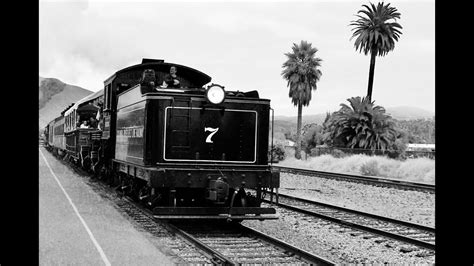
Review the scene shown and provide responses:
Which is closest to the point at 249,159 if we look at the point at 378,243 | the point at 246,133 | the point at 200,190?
the point at 246,133

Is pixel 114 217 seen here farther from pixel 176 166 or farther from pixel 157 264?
pixel 157 264

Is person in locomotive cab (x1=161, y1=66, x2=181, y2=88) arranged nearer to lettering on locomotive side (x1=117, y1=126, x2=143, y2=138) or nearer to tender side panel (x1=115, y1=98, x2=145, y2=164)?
tender side panel (x1=115, y1=98, x2=145, y2=164)

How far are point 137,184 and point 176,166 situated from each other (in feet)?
8.25

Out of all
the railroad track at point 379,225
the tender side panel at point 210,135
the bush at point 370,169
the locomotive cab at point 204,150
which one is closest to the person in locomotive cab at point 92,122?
the railroad track at point 379,225

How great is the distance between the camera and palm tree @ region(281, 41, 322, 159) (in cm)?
4788

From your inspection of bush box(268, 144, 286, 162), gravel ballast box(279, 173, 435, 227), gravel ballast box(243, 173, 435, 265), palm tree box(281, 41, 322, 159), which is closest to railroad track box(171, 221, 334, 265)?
gravel ballast box(243, 173, 435, 265)

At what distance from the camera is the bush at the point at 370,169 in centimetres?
2983

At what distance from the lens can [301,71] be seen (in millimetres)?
48656

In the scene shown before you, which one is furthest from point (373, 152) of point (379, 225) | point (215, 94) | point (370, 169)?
point (215, 94)

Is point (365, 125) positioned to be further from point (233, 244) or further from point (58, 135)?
point (233, 244)

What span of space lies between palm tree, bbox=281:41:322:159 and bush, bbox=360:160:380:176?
1770cm

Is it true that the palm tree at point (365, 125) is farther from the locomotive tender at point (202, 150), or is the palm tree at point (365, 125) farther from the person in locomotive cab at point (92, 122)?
the locomotive tender at point (202, 150)

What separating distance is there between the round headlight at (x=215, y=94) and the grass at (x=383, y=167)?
17795 mm
